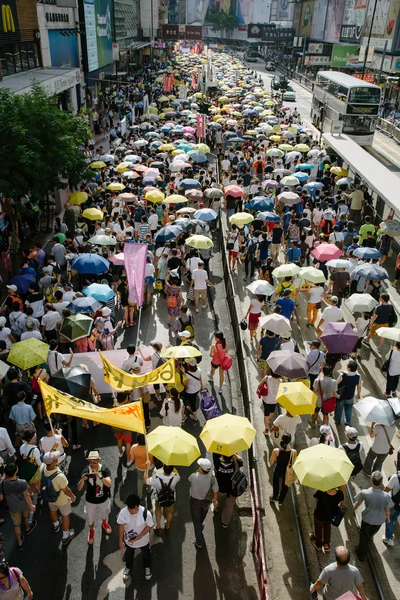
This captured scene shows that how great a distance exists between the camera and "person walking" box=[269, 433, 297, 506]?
7155mm

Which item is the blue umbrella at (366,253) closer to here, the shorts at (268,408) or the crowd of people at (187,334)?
the crowd of people at (187,334)

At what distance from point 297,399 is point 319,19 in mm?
96619

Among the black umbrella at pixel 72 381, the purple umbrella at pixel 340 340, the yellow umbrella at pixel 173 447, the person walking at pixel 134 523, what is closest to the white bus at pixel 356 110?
the purple umbrella at pixel 340 340

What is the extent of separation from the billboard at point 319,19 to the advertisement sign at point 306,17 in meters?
2.19

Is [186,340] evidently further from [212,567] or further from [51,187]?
[51,187]

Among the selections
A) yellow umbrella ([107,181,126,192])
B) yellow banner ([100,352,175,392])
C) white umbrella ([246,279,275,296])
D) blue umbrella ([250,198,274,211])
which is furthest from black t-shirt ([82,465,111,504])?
yellow umbrella ([107,181,126,192])

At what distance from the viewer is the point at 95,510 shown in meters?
6.84

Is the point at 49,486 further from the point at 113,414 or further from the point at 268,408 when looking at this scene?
the point at 268,408

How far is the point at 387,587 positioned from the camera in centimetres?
670

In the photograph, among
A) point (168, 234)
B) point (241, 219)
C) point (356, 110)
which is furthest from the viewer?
point (356, 110)

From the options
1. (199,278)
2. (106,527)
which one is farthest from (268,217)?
(106,527)

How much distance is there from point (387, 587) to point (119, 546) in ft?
11.0

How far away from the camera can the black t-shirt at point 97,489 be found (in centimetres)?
662

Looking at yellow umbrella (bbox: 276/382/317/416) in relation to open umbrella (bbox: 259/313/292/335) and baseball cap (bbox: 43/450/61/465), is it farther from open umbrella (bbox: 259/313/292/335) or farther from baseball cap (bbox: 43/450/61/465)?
baseball cap (bbox: 43/450/61/465)
